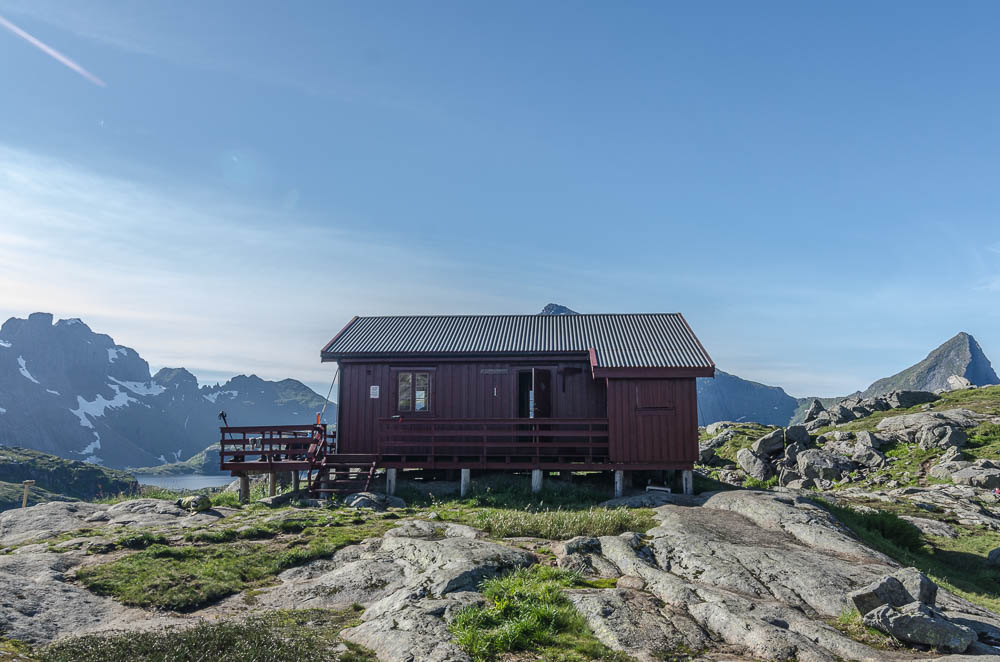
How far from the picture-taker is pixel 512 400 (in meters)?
25.1

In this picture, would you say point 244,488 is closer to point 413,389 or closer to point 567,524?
point 413,389

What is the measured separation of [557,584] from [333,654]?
13.2 ft

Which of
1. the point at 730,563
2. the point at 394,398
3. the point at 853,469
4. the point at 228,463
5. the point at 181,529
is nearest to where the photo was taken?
the point at 730,563

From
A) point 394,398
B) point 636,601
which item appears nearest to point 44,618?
point 636,601

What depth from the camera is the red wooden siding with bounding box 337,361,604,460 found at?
82.7 feet

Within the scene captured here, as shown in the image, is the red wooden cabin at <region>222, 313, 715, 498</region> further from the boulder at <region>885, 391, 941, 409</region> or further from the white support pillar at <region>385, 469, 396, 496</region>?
the boulder at <region>885, 391, 941, 409</region>

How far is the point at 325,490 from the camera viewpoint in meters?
22.2

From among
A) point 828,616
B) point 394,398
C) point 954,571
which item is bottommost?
point 954,571

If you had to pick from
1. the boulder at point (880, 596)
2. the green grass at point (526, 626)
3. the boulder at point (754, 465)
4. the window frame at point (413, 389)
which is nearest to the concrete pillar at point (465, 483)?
the window frame at point (413, 389)

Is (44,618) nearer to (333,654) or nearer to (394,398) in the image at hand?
(333,654)

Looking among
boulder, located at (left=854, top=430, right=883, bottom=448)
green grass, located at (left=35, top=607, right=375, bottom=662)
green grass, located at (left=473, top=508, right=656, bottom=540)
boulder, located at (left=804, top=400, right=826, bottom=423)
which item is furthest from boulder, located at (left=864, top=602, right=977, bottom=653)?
boulder, located at (left=804, top=400, right=826, bottom=423)

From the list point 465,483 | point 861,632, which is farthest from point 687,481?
point 861,632

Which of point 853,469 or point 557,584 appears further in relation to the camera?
point 853,469

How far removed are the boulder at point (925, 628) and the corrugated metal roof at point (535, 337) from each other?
1383 centimetres
